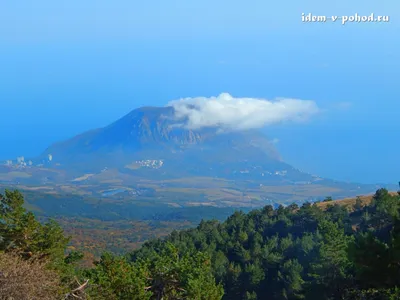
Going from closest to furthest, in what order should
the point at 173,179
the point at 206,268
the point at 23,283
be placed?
the point at 23,283 → the point at 206,268 → the point at 173,179

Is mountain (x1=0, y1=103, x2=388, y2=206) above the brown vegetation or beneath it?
above

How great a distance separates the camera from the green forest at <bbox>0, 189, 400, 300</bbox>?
13.8m

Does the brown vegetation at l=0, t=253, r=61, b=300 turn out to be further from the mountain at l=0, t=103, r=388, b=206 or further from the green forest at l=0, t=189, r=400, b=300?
the mountain at l=0, t=103, r=388, b=206

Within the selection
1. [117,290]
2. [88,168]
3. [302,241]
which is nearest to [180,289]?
[117,290]

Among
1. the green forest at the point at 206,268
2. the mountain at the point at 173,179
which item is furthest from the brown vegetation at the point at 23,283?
the mountain at the point at 173,179

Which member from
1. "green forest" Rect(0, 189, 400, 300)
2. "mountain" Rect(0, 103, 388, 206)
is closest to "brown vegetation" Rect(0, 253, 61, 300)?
"green forest" Rect(0, 189, 400, 300)

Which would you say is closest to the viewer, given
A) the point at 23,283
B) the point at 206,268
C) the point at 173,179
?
the point at 23,283

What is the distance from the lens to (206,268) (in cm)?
1823

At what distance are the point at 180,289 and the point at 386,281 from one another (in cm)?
589

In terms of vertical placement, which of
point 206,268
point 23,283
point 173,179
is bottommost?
point 206,268

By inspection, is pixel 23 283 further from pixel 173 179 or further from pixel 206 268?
pixel 173 179

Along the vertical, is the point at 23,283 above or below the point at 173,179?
below

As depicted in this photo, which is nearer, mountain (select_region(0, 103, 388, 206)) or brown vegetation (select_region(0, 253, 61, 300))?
brown vegetation (select_region(0, 253, 61, 300))

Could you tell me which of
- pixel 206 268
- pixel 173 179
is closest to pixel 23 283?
pixel 206 268
